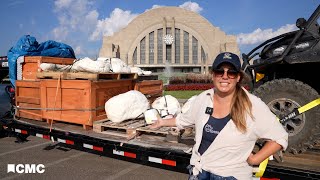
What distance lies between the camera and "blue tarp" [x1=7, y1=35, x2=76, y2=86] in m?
Result: 6.12

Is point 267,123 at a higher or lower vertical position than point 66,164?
higher

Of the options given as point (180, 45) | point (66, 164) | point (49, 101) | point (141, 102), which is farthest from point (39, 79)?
point (180, 45)

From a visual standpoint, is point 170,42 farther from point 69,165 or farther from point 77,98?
point 77,98

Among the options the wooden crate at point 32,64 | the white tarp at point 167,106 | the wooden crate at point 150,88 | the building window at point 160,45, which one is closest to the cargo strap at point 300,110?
the white tarp at point 167,106

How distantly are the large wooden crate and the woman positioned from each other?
2.83 meters

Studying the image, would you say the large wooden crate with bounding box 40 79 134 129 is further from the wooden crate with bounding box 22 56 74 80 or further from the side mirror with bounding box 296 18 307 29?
the side mirror with bounding box 296 18 307 29

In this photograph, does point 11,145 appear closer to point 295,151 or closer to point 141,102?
point 141,102

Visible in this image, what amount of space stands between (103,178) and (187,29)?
58.0 m

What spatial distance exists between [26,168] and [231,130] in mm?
4617

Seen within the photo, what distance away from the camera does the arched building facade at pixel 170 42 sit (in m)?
59.7

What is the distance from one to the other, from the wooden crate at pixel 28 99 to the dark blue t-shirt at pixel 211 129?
14.0 feet

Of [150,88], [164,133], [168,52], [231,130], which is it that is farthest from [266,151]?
[168,52]

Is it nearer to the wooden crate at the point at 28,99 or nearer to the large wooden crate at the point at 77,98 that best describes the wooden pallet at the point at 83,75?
the large wooden crate at the point at 77,98

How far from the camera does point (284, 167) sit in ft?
9.64
